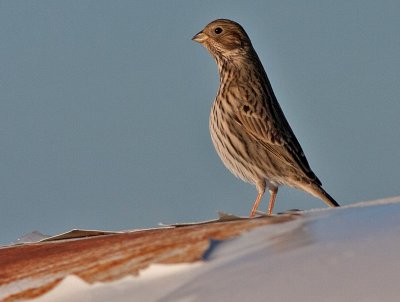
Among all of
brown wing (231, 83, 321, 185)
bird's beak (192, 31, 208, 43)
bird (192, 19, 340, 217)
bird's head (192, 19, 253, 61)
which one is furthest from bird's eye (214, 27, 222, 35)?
brown wing (231, 83, 321, 185)

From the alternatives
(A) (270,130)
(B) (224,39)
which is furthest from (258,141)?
(B) (224,39)

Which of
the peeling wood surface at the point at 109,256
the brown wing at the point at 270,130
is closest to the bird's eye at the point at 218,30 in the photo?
the brown wing at the point at 270,130

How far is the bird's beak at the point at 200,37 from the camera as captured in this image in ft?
35.5

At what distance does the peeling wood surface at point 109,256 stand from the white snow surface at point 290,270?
8cm

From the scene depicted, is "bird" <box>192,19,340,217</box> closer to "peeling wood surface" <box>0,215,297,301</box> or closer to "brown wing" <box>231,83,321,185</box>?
"brown wing" <box>231,83,321,185</box>

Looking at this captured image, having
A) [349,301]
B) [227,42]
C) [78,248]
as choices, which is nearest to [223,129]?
[227,42]

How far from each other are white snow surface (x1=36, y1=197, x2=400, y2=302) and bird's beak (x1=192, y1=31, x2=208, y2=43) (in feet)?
23.5

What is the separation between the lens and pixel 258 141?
9805 millimetres

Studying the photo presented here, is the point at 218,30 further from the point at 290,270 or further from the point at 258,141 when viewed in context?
the point at 290,270

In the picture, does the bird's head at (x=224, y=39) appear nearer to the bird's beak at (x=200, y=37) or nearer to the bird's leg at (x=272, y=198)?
the bird's beak at (x=200, y=37)

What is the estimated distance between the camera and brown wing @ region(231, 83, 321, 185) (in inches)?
382

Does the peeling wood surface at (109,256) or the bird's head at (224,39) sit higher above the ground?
the bird's head at (224,39)

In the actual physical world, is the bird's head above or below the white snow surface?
above

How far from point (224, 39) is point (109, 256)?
722cm
